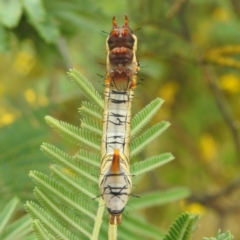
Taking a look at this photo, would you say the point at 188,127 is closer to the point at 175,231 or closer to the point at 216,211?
the point at 216,211

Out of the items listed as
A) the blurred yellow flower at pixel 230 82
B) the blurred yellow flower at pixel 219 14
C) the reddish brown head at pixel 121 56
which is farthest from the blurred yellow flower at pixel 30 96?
the reddish brown head at pixel 121 56

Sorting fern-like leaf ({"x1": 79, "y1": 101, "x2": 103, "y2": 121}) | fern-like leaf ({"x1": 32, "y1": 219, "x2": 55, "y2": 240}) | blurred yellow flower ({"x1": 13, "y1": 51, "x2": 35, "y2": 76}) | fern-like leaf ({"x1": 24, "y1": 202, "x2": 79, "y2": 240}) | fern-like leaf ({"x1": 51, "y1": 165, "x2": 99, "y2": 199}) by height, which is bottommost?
fern-like leaf ({"x1": 32, "y1": 219, "x2": 55, "y2": 240})

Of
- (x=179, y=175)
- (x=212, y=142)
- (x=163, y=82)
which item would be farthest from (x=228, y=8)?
(x=179, y=175)

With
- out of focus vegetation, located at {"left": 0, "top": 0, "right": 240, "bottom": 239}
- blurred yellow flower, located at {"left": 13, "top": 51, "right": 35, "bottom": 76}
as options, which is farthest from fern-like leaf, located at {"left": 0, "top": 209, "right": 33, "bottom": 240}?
blurred yellow flower, located at {"left": 13, "top": 51, "right": 35, "bottom": 76}

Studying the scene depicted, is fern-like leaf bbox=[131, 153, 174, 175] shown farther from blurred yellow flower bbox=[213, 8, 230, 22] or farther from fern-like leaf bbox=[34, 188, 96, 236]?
blurred yellow flower bbox=[213, 8, 230, 22]

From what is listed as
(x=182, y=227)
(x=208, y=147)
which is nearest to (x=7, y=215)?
(x=182, y=227)

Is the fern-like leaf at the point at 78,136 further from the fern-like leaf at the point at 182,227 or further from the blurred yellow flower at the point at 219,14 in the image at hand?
the blurred yellow flower at the point at 219,14
